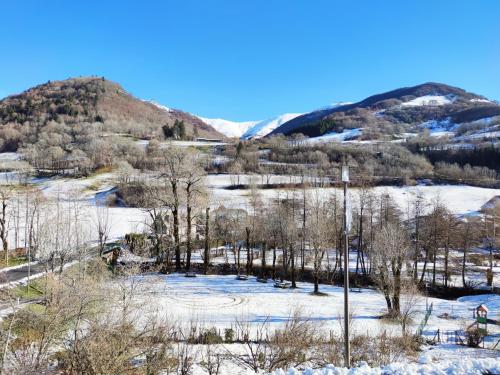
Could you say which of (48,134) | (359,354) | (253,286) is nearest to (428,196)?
(253,286)

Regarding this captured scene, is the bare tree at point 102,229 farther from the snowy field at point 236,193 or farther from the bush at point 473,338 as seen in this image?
the bush at point 473,338

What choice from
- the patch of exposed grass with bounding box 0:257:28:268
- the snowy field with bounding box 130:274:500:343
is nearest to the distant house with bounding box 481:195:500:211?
the snowy field with bounding box 130:274:500:343

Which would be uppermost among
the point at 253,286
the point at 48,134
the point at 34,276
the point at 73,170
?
the point at 48,134

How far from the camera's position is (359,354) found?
1514cm

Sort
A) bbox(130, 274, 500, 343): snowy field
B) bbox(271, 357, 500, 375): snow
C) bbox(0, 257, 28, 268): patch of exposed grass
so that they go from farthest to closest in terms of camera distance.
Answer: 1. bbox(0, 257, 28, 268): patch of exposed grass
2. bbox(130, 274, 500, 343): snowy field
3. bbox(271, 357, 500, 375): snow

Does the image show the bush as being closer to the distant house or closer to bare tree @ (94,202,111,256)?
bare tree @ (94,202,111,256)

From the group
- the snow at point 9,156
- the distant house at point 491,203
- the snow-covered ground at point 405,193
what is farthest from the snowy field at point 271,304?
the snow at point 9,156

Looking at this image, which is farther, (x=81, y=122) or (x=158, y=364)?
(x=81, y=122)

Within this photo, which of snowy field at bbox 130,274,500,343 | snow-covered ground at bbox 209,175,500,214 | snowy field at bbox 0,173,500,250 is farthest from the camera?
snow-covered ground at bbox 209,175,500,214

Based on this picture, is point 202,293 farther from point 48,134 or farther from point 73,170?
point 48,134

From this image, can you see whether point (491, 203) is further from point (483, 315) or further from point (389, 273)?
point (389, 273)

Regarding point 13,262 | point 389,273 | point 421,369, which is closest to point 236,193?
point 13,262

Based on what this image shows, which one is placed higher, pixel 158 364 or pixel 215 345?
pixel 158 364

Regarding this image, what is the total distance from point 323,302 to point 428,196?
62.7 meters
